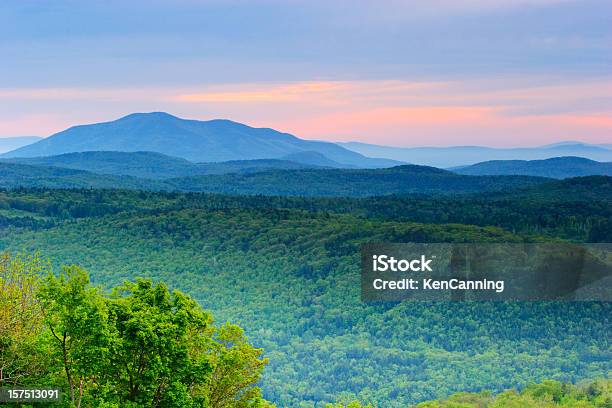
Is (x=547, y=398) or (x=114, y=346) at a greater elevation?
(x=114, y=346)

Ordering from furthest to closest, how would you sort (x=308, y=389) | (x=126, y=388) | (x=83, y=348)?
(x=308, y=389) < (x=126, y=388) < (x=83, y=348)

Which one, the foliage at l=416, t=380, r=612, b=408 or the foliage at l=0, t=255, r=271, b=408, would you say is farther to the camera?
the foliage at l=416, t=380, r=612, b=408

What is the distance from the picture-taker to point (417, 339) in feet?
598

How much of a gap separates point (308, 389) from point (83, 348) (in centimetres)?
14327

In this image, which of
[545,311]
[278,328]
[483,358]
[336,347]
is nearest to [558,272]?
[545,311]

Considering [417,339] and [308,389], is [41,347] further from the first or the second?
[417,339]

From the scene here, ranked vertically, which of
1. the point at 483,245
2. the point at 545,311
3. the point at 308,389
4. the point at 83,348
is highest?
the point at 83,348

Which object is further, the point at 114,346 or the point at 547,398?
the point at 547,398

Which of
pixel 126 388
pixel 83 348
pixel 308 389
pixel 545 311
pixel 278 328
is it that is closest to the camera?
pixel 83 348

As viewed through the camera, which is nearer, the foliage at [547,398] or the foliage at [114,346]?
the foliage at [114,346]

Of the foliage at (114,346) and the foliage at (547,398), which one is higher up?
the foliage at (114,346)

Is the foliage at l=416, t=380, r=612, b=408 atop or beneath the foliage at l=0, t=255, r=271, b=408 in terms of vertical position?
beneath

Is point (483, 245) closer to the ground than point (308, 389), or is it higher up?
higher up

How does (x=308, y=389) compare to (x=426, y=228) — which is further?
(x=426, y=228)
